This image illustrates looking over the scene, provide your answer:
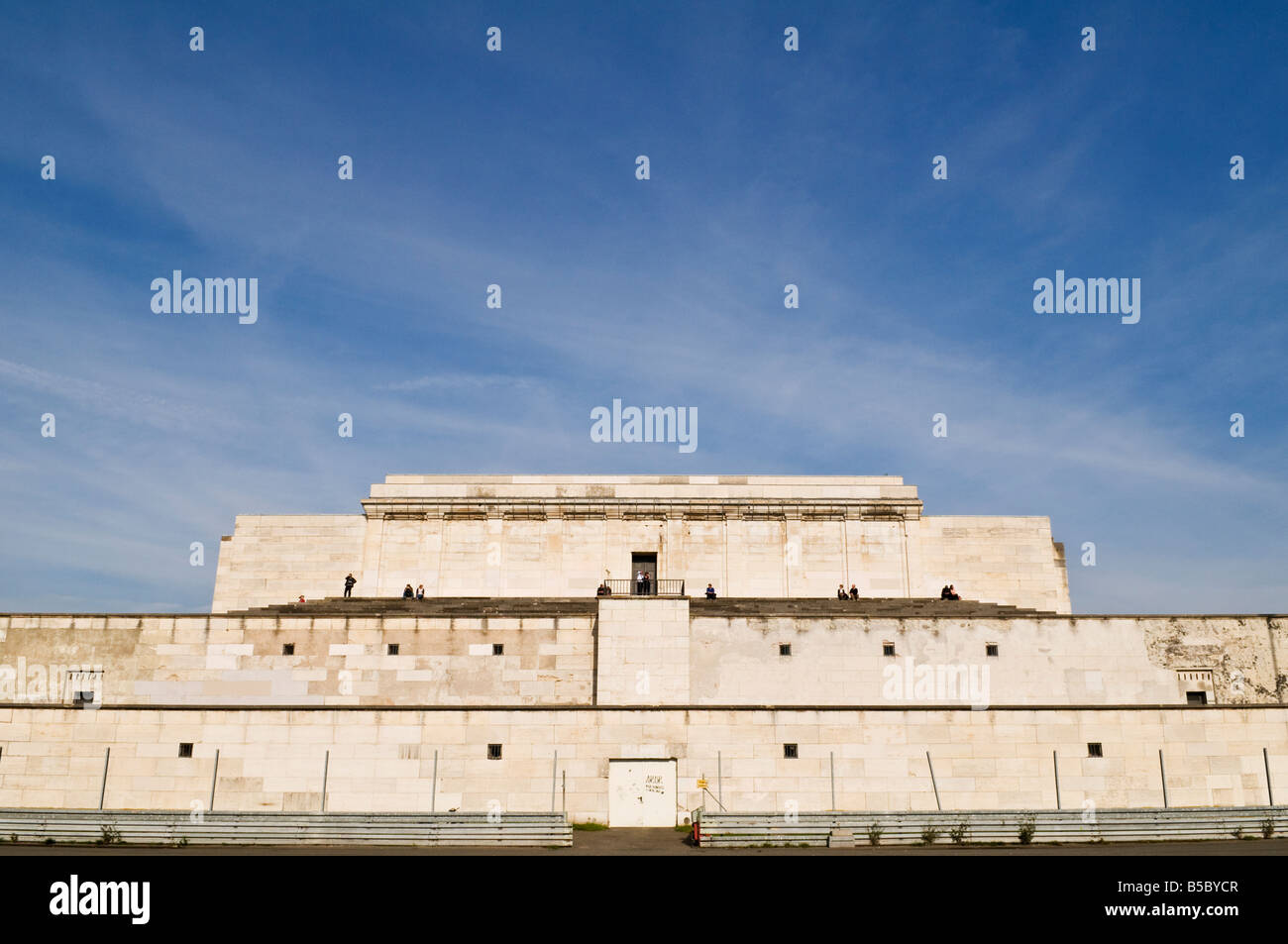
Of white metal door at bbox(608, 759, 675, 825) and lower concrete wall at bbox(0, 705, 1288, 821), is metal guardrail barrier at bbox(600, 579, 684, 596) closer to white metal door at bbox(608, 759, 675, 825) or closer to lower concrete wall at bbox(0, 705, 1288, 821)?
lower concrete wall at bbox(0, 705, 1288, 821)

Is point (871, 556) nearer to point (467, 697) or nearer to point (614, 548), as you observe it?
point (614, 548)

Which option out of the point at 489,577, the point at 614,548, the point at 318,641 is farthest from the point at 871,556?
the point at 318,641

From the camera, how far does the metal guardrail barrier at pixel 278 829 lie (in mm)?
24156

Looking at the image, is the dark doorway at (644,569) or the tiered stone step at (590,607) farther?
the dark doorway at (644,569)

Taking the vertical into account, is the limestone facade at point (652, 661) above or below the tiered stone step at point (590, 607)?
below

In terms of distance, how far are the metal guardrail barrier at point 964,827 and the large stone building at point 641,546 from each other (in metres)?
21.0

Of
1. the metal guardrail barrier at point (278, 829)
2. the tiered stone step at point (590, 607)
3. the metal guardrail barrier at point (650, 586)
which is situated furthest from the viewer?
the metal guardrail barrier at point (650, 586)

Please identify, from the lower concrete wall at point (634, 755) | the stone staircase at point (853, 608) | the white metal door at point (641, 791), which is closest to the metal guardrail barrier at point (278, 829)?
the lower concrete wall at point (634, 755)

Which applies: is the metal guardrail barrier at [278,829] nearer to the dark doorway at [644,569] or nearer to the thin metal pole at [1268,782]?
the thin metal pole at [1268,782]

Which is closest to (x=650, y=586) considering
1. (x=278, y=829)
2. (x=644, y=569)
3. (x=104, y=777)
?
(x=644, y=569)

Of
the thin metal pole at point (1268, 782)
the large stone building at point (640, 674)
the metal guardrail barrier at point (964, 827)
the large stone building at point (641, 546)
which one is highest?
the large stone building at point (641, 546)

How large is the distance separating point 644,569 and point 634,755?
18.8m

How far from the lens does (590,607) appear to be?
39.1 m

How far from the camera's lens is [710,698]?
34.1 metres
